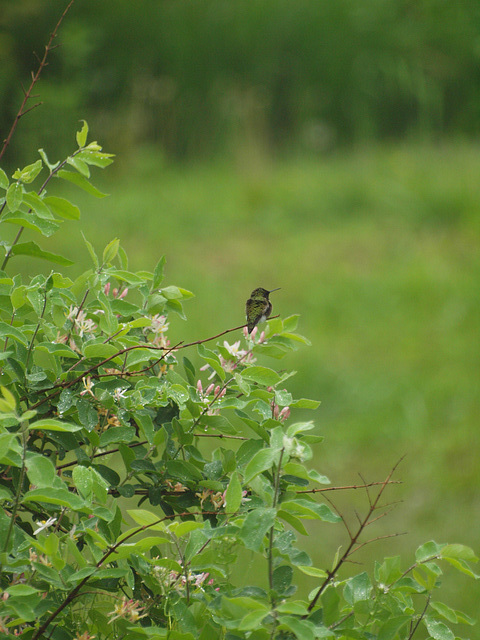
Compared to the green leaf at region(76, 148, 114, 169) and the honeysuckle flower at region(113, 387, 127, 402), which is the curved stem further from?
the green leaf at region(76, 148, 114, 169)

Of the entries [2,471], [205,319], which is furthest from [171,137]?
[2,471]

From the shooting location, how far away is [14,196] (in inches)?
55.3

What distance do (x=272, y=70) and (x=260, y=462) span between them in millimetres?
7721

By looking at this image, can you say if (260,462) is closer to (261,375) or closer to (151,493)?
(261,375)

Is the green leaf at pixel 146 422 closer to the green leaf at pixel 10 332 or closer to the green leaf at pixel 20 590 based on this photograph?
the green leaf at pixel 10 332

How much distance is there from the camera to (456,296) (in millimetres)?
5867

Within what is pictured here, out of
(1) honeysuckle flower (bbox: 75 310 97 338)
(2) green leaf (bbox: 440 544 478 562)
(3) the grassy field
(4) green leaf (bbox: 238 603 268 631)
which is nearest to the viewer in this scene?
(4) green leaf (bbox: 238 603 268 631)

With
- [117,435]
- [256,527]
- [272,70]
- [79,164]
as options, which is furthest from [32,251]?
[272,70]

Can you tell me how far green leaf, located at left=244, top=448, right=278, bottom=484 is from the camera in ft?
3.27

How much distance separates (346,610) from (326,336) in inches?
168

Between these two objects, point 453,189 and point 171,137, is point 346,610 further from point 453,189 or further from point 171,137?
point 171,137

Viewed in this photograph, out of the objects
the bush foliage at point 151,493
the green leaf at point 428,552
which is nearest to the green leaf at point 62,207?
the bush foliage at point 151,493

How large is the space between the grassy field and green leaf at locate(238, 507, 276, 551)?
8.53 feet

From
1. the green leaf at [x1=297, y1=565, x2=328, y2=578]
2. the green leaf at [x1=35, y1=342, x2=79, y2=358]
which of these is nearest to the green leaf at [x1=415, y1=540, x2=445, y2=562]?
the green leaf at [x1=297, y1=565, x2=328, y2=578]
